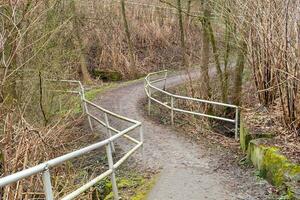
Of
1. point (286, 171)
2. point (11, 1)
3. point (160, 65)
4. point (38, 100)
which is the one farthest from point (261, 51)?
point (160, 65)

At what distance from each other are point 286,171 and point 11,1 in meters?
5.95

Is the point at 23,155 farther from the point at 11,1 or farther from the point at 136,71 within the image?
the point at 136,71

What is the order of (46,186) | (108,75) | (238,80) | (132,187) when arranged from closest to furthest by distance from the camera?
1. (46,186)
2. (132,187)
3. (238,80)
4. (108,75)

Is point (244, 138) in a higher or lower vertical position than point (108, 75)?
higher

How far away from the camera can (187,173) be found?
7863 mm

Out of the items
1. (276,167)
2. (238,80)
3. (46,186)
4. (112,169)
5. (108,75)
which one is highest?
(46,186)

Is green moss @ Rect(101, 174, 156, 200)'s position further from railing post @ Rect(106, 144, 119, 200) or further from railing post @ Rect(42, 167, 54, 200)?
railing post @ Rect(42, 167, 54, 200)

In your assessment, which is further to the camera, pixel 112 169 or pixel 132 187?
pixel 132 187

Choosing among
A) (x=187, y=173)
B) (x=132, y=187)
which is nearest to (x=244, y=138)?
(x=187, y=173)

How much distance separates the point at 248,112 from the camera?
10.4 m

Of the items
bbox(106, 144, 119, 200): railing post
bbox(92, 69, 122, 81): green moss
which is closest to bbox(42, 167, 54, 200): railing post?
bbox(106, 144, 119, 200): railing post

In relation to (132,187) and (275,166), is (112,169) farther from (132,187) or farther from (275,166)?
(275,166)

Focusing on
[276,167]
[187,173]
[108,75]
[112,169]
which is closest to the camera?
[112,169]

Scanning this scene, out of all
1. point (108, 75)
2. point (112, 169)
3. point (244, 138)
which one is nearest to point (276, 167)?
point (244, 138)
